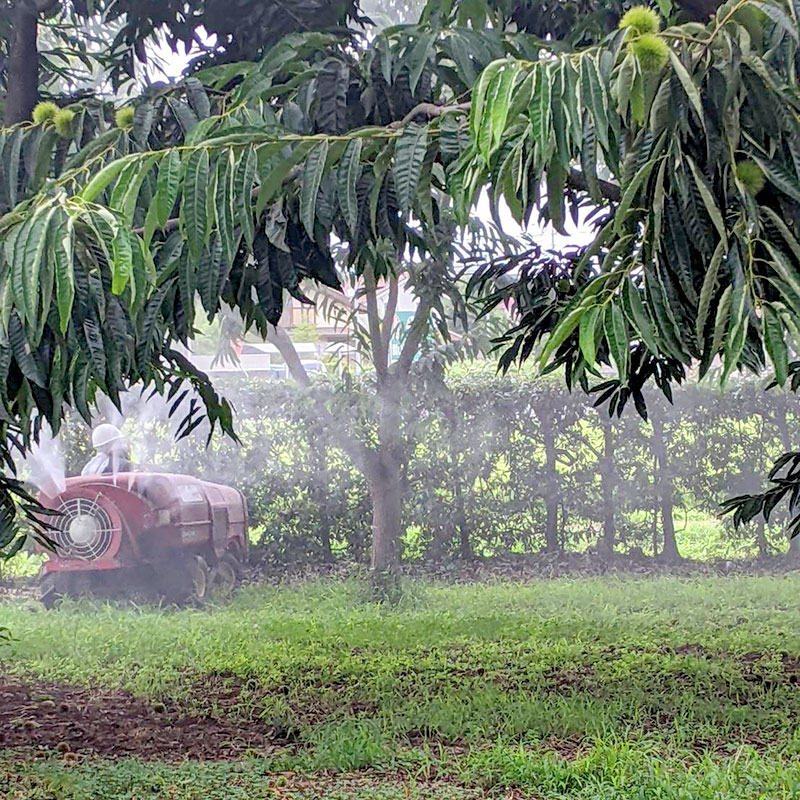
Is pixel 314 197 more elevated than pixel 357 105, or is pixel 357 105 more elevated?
pixel 357 105

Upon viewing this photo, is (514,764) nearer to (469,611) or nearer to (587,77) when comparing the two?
(587,77)

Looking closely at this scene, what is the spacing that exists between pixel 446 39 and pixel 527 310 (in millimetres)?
859

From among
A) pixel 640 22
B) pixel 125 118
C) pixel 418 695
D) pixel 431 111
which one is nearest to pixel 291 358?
pixel 418 695

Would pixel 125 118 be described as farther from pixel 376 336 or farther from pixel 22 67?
pixel 376 336

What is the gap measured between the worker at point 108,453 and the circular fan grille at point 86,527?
273 mm

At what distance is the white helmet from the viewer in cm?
530

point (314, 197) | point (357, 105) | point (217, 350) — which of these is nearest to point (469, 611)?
point (217, 350)

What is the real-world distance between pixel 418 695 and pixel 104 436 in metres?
2.57

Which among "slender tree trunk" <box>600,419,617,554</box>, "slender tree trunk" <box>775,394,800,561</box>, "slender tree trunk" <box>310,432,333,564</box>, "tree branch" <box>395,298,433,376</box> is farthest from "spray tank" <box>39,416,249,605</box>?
"slender tree trunk" <box>775,394,800,561</box>

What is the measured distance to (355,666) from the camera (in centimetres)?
400

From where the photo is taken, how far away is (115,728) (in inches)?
129

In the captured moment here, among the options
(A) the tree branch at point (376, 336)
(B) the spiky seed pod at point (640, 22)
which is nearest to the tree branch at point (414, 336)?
(A) the tree branch at point (376, 336)

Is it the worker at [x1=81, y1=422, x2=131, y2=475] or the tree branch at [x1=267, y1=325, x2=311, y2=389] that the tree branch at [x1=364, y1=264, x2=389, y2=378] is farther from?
the worker at [x1=81, y1=422, x2=131, y2=475]

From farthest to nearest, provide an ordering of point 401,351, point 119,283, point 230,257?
point 401,351 → point 230,257 → point 119,283
